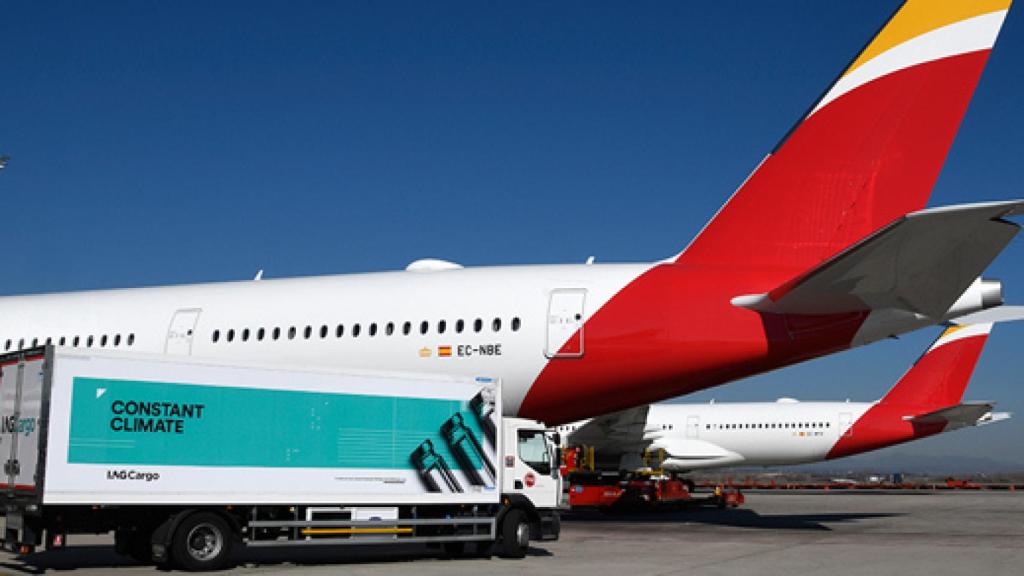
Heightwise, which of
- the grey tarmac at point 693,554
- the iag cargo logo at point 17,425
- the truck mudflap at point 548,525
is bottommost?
the grey tarmac at point 693,554

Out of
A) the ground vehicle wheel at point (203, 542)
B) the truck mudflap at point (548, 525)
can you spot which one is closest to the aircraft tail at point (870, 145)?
the truck mudflap at point (548, 525)

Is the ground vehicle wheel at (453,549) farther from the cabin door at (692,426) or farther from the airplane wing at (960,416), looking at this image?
the cabin door at (692,426)

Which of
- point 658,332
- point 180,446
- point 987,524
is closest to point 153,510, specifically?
point 180,446

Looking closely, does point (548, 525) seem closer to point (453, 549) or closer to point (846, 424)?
point (453, 549)

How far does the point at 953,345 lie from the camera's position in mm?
35750

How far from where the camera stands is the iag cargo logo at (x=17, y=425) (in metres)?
12.4

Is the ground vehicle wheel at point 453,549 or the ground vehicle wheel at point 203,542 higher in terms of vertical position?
the ground vehicle wheel at point 203,542

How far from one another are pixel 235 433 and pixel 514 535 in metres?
4.51

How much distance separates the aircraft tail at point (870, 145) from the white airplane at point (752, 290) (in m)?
0.02

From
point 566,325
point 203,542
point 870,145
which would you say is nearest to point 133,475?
point 203,542

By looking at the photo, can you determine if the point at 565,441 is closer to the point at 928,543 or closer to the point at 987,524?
the point at 987,524

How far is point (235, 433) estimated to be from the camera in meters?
13.4

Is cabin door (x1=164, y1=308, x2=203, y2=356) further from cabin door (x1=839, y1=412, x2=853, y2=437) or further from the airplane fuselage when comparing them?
cabin door (x1=839, y1=412, x2=853, y2=437)

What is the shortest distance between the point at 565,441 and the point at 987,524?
14975 mm
